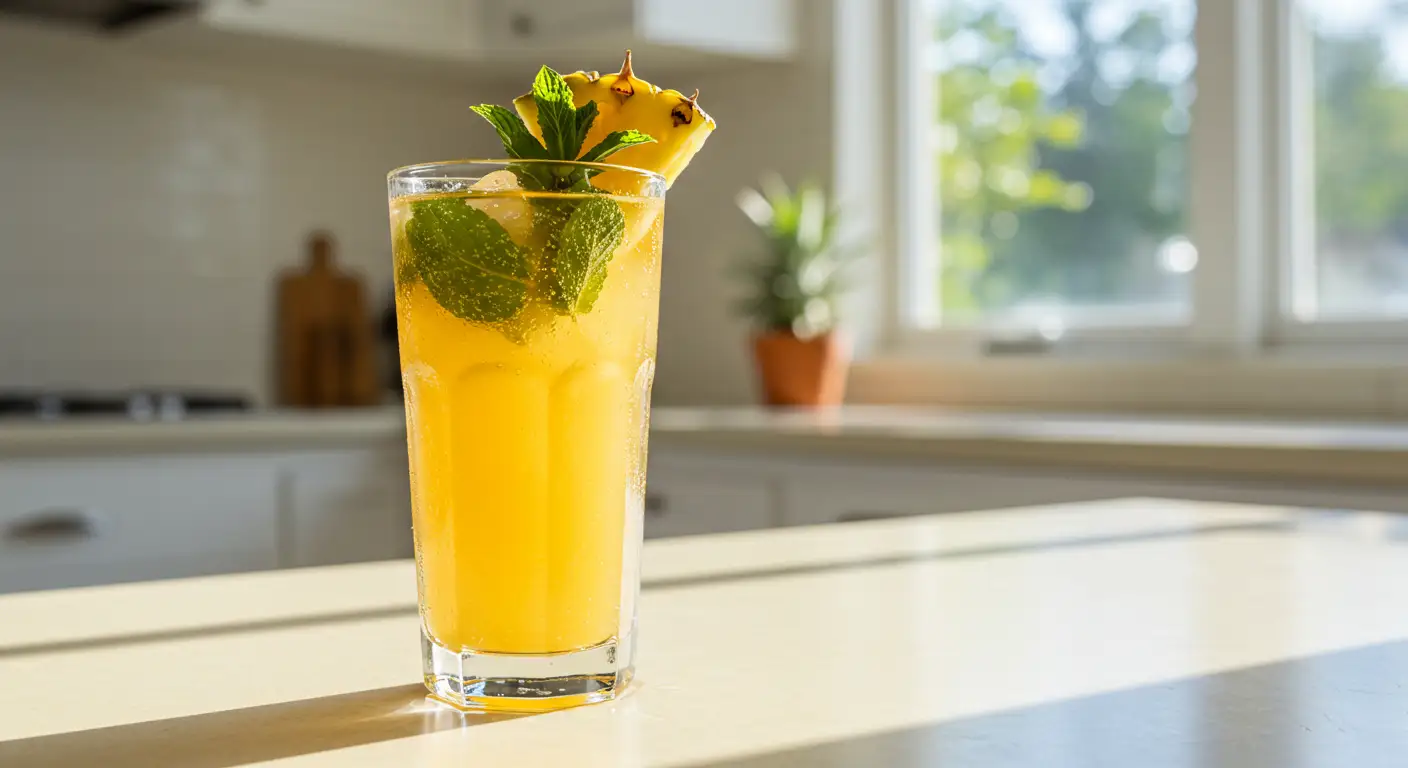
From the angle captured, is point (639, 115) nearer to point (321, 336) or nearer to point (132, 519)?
point (132, 519)

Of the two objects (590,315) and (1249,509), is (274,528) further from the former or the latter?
(590,315)

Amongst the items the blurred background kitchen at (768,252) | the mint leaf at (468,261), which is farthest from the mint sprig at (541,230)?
the blurred background kitchen at (768,252)

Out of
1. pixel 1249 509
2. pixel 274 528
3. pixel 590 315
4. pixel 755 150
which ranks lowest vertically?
pixel 274 528

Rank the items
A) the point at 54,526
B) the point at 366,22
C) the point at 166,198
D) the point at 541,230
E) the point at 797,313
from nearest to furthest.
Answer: the point at 541,230 → the point at 54,526 → the point at 797,313 → the point at 366,22 → the point at 166,198

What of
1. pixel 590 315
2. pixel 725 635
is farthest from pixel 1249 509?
pixel 590 315

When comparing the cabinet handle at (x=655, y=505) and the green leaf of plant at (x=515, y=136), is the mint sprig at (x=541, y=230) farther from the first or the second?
the cabinet handle at (x=655, y=505)

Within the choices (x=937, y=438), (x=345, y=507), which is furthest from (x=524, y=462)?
(x=345, y=507)

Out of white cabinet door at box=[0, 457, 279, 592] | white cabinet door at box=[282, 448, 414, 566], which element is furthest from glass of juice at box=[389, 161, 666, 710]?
white cabinet door at box=[282, 448, 414, 566]
